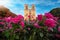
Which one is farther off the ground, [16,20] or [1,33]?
[16,20]

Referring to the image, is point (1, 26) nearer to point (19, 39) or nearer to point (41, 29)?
point (19, 39)

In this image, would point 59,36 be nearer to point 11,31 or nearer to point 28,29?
point 28,29

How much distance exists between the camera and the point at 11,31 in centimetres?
193

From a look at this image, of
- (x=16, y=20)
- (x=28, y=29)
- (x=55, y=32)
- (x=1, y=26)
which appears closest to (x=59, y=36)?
(x=55, y=32)

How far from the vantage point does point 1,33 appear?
6.46 feet

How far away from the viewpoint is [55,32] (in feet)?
6.52

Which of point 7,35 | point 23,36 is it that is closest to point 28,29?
point 23,36

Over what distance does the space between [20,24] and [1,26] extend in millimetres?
242

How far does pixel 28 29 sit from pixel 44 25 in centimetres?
17

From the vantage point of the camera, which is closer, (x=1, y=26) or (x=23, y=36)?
(x=23, y=36)

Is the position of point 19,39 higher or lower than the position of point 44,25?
lower

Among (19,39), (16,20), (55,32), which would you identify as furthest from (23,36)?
(55,32)

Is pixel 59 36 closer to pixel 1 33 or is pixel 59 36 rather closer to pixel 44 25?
pixel 44 25

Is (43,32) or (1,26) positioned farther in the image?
(1,26)
